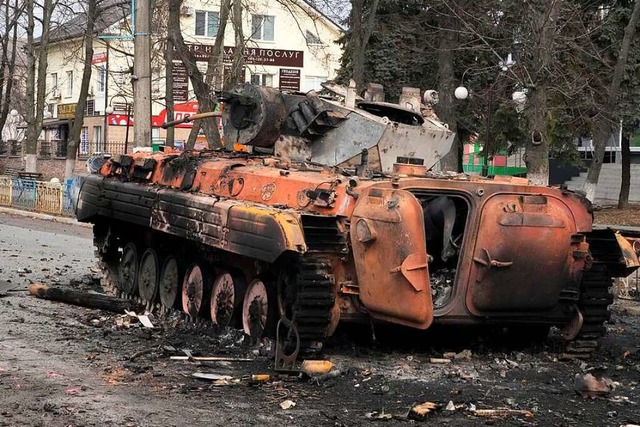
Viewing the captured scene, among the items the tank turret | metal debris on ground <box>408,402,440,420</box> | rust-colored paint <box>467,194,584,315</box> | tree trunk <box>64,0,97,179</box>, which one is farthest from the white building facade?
metal debris on ground <box>408,402,440,420</box>

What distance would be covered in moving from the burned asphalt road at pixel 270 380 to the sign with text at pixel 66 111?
4764 centimetres

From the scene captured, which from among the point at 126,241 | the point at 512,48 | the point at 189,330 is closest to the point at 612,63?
the point at 512,48

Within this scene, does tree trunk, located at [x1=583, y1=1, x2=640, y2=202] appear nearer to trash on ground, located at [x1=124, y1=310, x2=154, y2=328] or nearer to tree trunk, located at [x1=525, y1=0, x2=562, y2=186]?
tree trunk, located at [x1=525, y1=0, x2=562, y2=186]

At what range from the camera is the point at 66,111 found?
59.0m

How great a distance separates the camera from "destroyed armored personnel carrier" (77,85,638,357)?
8.77 m

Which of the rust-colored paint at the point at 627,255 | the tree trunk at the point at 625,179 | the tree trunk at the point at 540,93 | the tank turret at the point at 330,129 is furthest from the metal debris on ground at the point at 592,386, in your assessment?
the tree trunk at the point at 625,179

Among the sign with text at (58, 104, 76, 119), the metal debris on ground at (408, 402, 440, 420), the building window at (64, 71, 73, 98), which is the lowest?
the metal debris on ground at (408, 402, 440, 420)

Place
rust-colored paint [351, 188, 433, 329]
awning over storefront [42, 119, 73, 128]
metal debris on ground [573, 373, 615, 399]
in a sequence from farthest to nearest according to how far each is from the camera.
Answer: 1. awning over storefront [42, 119, 73, 128]
2. rust-colored paint [351, 188, 433, 329]
3. metal debris on ground [573, 373, 615, 399]

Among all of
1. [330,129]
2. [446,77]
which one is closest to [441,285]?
[330,129]

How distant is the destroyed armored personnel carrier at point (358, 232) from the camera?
28.8 feet

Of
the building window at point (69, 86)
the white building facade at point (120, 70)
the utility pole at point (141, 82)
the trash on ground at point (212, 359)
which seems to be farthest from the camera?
the building window at point (69, 86)

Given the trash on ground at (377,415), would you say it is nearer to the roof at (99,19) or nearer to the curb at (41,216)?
the curb at (41,216)

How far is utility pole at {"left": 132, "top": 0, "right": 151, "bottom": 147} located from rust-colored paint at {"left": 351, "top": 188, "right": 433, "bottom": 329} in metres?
8.56

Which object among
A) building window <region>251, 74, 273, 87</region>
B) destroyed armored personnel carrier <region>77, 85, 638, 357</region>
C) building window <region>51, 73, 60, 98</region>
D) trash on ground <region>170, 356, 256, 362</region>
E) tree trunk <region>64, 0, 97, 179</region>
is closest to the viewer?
destroyed armored personnel carrier <region>77, 85, 638, 357</region>
